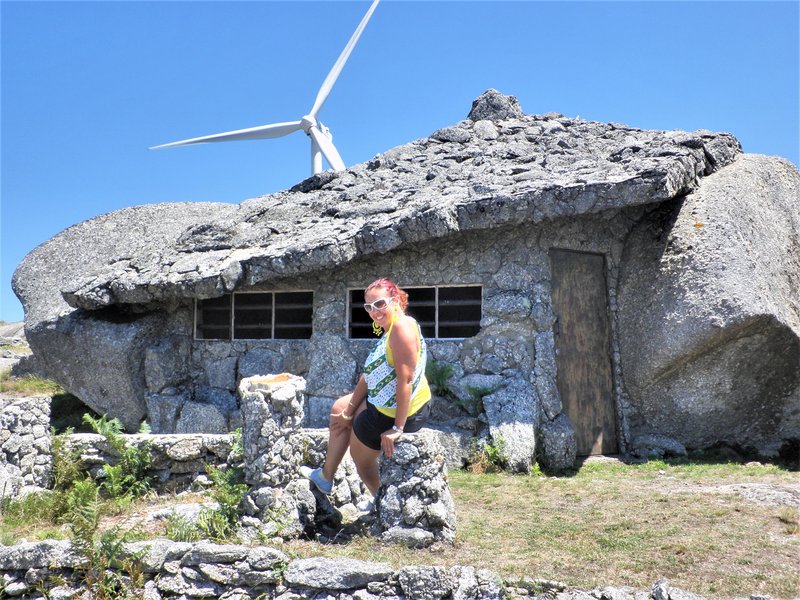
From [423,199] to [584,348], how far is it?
3.00 metres

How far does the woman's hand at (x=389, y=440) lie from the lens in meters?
5.11

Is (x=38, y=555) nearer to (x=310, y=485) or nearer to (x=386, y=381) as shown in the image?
(x=310, y=485)

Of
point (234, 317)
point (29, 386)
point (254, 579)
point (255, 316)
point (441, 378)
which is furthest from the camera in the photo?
point (29, 386)

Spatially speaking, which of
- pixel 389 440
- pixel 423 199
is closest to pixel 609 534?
pixel 389 440

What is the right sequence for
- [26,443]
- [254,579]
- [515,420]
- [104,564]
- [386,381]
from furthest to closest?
[515,420]
[26,443]
[386,381]
[104,564]
[254,579]

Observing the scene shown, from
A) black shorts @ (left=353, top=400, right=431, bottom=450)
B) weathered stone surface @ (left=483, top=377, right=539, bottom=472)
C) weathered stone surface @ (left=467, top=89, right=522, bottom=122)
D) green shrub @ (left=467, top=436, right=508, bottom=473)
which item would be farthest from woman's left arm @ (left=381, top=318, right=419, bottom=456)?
weathered stone surface @ (left=467, top=89, right=522, bottom=122)

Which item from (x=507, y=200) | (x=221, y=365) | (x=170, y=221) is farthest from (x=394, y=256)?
(x=170, y=221)

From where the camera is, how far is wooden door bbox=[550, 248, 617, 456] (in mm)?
9250

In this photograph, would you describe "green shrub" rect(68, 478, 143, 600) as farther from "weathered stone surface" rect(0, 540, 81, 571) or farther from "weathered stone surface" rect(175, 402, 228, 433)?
"weathered stone surface" rect(175, 402, 228, 433)

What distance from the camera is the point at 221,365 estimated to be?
10266 mm

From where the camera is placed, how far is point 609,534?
18.3ft

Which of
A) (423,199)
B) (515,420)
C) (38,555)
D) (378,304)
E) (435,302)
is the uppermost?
(423,199)

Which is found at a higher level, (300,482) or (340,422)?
(340,422)

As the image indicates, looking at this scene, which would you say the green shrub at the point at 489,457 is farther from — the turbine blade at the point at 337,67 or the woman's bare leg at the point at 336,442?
the turbine blade at the point at 337,67
